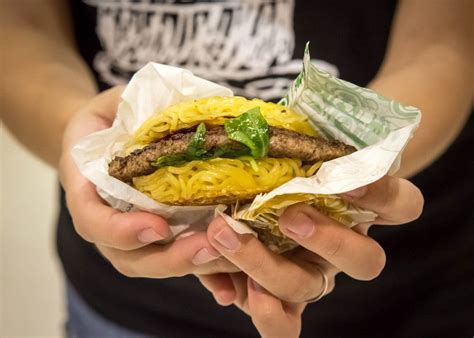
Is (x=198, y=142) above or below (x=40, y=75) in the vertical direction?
above

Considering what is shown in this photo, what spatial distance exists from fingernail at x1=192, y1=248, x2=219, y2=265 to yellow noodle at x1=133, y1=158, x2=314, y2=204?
0.06 m

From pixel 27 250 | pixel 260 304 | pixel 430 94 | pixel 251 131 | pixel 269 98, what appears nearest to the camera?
pixel 251 131

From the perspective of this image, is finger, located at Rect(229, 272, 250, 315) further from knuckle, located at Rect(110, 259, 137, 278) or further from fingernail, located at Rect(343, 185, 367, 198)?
fingernail, located at Rect(343, 185, 367, 198)

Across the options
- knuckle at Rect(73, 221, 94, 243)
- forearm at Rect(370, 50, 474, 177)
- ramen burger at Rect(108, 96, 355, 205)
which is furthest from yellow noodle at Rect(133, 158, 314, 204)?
forearm at Rect(370, 50, 474, 177)

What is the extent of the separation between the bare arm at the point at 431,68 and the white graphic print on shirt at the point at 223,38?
124 millimetres

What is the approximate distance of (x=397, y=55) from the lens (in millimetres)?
970

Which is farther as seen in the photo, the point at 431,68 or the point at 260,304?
the point at 431,68

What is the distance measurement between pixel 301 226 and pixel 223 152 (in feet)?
0.40

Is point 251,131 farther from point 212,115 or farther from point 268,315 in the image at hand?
point 268,315

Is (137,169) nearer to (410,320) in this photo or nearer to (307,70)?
(307,70)

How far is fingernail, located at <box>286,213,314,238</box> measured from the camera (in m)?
0.65

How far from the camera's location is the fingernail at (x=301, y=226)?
648mm

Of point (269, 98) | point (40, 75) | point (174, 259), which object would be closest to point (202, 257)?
point (174, 259)

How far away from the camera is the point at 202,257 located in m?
0.71
